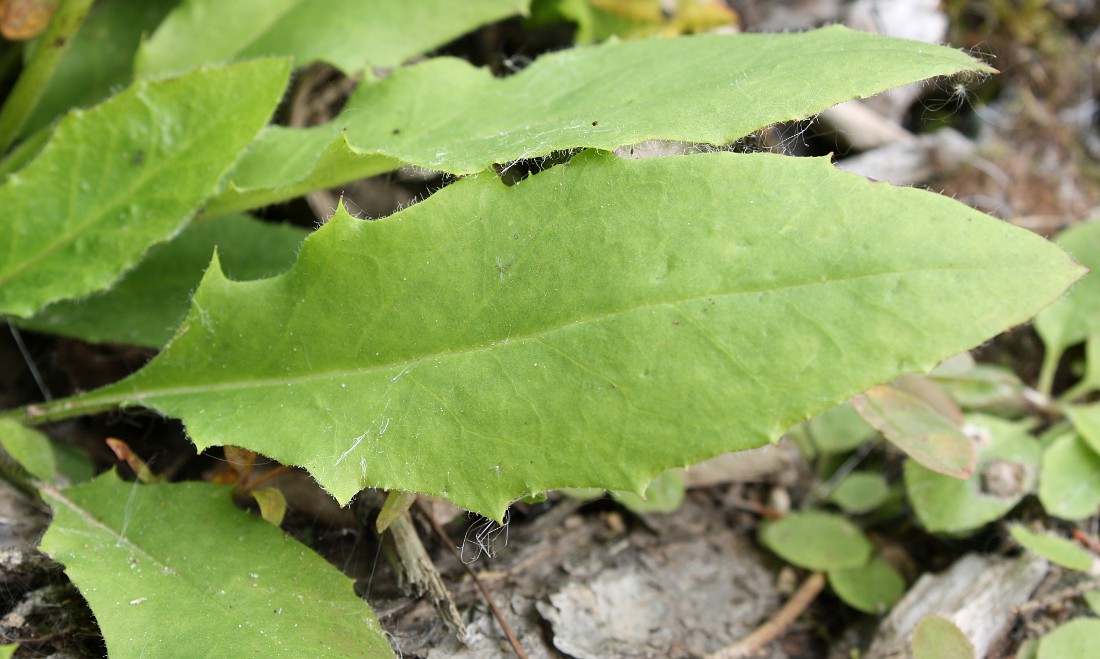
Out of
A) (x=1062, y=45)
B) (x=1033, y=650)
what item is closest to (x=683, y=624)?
(x=1033, y=650)

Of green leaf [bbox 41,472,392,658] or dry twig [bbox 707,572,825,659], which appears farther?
dry twig [bbox 707,572,825,659]

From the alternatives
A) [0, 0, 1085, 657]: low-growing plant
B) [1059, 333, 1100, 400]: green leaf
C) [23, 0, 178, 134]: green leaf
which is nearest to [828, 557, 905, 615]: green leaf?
[0, 0, 1085, 657]: low-growing plant

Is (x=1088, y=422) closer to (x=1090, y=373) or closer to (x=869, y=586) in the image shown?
(x=1090, y=373)

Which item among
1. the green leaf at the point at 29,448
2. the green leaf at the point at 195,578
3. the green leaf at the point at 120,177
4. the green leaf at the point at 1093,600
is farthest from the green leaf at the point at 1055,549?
the green leaf at the point at 29,448

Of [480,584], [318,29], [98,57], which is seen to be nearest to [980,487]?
[480,584]

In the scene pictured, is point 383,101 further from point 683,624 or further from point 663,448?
point 683,624

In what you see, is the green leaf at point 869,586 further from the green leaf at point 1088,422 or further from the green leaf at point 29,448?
the green leaf at point 29,448

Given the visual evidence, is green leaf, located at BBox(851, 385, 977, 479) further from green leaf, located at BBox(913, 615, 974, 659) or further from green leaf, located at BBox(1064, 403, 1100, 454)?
green leaf, located at BBox(1064, 403, 1100, 454)
